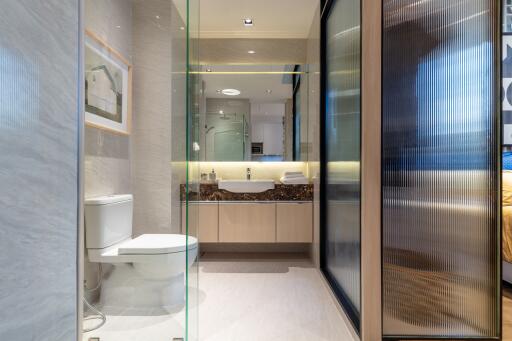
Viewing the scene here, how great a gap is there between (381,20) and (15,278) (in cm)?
184

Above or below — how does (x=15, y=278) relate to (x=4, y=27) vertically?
below

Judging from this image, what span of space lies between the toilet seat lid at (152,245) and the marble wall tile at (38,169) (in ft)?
2.30

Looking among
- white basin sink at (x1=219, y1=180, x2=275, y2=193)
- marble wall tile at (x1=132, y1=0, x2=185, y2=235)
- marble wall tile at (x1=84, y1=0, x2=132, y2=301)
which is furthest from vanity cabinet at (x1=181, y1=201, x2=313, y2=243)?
marble wall tile at (x1=84, y1=0, x2=132, y2=301)

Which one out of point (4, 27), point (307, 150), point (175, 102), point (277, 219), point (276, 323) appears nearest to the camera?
point (4, 27)

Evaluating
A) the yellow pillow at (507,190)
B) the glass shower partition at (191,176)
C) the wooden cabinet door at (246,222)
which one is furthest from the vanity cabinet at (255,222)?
the yellow pillow at (507,190)

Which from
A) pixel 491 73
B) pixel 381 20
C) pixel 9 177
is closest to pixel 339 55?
pixel 381 20

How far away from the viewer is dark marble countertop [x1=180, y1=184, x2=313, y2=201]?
2926 mm

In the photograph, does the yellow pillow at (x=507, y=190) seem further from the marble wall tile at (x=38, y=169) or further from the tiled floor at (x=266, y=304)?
the marble wall tile at (x=38, y=169)

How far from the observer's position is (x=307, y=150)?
3.25m

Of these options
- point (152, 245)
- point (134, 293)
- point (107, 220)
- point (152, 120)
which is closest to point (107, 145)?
point (152, 120)

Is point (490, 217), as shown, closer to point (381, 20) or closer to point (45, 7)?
point (381, 20)

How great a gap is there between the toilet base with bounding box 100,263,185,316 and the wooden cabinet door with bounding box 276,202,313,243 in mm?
1396

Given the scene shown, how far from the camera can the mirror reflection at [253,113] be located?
3.34 metres

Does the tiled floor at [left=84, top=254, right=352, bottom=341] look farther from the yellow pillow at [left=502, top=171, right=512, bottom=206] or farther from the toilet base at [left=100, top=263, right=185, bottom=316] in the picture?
the yellow pillow at [left=502, top=171, right=512, bottom=206]
